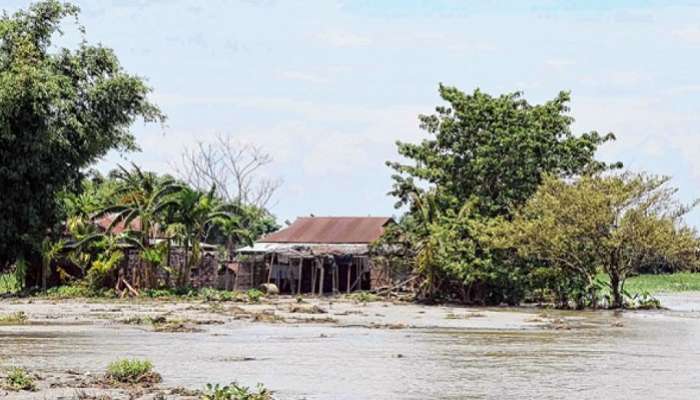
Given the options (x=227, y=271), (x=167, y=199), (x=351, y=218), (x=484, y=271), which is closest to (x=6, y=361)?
(x=484, y=271)

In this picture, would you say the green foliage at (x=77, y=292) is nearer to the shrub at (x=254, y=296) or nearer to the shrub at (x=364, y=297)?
the shrub at (x=254, y=296)

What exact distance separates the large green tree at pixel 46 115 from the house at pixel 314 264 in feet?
27.1

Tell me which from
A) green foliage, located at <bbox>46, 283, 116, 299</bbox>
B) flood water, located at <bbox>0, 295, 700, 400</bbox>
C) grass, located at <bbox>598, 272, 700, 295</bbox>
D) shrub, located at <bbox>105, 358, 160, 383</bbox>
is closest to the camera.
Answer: shrub, located at <bbox>105, 358, 160, 383</bbox>

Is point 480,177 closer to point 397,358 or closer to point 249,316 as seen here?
point 249,316

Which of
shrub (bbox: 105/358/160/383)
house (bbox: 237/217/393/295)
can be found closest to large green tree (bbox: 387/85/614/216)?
house (bbox: 237/217/393/295)

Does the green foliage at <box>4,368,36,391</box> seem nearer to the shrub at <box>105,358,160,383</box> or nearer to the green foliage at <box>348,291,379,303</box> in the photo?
the shrub at <box>105,358,160,383</box>

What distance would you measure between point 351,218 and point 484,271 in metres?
17.2

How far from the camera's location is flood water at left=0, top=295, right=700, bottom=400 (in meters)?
15.3

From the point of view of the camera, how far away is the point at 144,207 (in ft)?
140

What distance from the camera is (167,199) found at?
1674 inches

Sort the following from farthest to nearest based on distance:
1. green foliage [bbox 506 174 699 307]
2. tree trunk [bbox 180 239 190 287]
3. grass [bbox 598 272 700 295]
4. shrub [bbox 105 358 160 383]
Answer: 1. grass [bbox 598 272 700 295]
2. tree trunk [bbox 180 239 190 287]
3. green foliage [bbox 506 174 699 307]
4. shrub [bbox 105 358 160 383]

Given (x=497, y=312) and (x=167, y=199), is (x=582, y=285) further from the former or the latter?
(x=167, y=199)

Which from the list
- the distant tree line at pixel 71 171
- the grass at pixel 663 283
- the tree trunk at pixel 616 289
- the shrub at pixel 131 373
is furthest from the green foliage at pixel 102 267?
the grass at pixel 663 283

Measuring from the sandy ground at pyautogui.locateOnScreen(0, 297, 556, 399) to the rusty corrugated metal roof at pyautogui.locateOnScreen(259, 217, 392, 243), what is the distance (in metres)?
11.3
